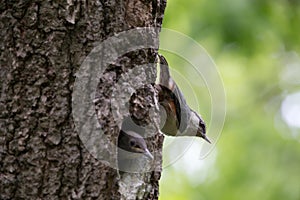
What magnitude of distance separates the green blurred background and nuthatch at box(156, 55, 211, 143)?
4.31 ft

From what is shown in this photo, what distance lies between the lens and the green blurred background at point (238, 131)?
4.44 m

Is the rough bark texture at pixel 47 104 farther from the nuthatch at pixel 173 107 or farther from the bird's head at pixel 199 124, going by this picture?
the bird's head at pixel 199 124

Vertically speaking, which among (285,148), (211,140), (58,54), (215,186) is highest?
(285,148)

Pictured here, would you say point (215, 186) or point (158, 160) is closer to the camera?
point (158, 160)

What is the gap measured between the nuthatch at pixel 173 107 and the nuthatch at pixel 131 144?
0.26 meters

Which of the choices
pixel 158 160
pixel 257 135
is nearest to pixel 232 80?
pixel 257 135

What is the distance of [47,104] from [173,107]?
0.57 meters

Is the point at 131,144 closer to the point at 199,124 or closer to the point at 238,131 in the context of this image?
the point at 199,124

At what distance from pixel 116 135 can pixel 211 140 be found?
3.61ft

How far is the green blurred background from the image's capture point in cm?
444

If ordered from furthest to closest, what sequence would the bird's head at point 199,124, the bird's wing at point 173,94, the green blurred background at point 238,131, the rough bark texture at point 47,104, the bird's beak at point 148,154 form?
the green blurred background at point 238,131
the bird's head at point 199,124
the bird's wing at point 173,94
the bird's beak at point 148,154
the rough bark texture at point 47,104

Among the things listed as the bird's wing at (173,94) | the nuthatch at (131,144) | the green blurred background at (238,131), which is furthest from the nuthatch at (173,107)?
the green blurred background at (238,131)

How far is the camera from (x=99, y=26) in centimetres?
185

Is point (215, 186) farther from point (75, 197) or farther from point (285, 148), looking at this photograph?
point (75, 197)
